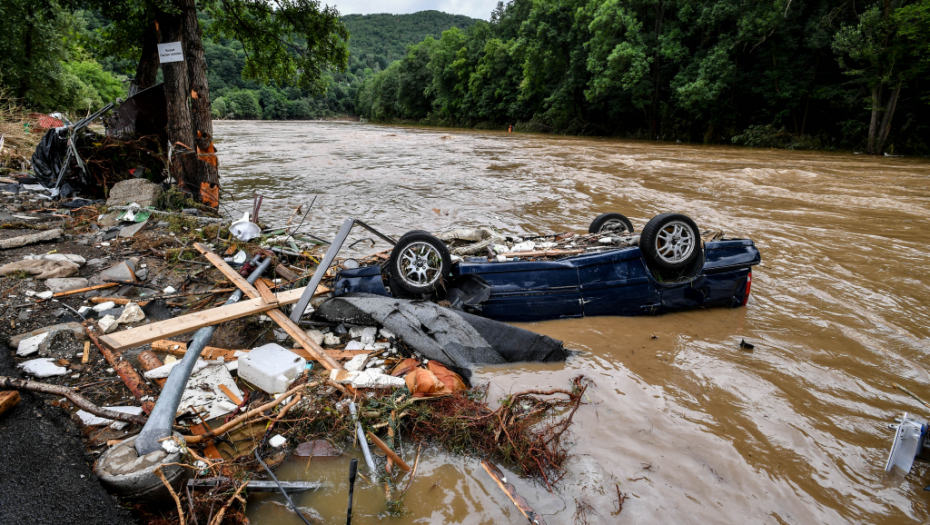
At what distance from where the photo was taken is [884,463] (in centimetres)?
293

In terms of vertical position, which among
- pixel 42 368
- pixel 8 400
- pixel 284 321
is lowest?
pixel 42 368

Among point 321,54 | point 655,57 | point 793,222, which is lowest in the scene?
point 793,222

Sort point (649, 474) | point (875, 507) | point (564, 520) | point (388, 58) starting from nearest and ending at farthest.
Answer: point (564, 520), point (875, 507), point (649, 474), point (388, 58)

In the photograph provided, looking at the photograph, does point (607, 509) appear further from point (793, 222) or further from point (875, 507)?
point (793, 222)

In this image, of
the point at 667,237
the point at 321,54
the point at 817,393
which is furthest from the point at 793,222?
the point at 321,54

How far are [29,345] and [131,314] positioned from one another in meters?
0.80

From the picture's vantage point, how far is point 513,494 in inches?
98.2

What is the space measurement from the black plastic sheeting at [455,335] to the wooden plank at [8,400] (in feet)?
7.38

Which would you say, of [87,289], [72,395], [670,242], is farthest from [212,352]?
[670,242]

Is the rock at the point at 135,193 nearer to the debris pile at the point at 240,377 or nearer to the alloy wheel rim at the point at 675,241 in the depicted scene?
the debris pile at the point at 240,377

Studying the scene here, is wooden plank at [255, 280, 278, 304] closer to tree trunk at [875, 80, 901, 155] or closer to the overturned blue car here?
the overturned blue car

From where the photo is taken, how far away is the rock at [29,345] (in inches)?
128

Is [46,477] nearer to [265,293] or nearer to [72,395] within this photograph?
[72,395]

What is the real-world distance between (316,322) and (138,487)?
2216 mm
